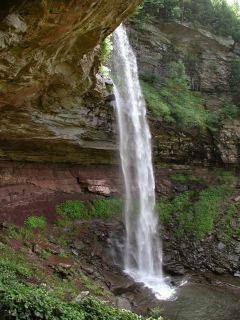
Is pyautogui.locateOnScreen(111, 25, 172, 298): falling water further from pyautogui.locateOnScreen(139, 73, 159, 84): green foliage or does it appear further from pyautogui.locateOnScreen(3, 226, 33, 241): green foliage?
pyautogui.locateOnScreen(3, 226, 33, 241): green foliage

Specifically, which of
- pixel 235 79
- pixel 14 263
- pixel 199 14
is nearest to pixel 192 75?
pixel 235 79

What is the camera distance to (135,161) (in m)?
14.3

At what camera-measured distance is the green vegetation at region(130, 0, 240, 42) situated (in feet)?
57.3

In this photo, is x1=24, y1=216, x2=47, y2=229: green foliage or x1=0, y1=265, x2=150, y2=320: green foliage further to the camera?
x1=24, y1=216, x2=47, y2=229: green foliage

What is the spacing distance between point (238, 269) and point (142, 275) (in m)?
4.75

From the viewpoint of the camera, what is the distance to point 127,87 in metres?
14.5

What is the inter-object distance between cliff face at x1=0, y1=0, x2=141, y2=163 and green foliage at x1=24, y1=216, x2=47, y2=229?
10.8 feet

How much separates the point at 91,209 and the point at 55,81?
26.3 feet

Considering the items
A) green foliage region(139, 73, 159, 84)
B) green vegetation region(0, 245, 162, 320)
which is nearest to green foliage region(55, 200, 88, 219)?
green vegetation region(0, 245, 162, 320)

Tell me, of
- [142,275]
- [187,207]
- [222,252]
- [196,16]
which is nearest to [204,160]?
[187,207]

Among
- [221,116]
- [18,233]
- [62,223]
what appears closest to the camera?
[18,233]

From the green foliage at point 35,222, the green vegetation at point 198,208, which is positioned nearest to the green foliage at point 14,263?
the green foliage at point 35,222

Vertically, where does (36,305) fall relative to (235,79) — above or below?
below

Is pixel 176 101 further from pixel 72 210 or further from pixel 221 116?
pixel 72 210
